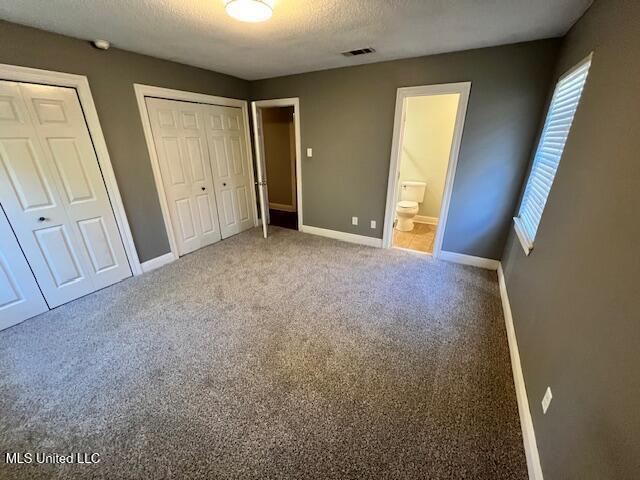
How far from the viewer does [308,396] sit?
154 centimetres

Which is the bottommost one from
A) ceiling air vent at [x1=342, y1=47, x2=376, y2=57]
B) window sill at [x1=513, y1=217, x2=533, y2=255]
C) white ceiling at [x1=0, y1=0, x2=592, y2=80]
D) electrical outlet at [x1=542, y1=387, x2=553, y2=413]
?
electrical outlet at [x1=542, y1=387, x2=553, y2=413]

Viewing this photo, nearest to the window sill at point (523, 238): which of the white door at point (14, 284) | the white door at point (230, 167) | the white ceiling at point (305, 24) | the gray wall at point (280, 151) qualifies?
the white ceiling at point (305, 24)

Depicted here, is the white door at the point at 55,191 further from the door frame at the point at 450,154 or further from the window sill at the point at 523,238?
the window sill at the point at 523,238

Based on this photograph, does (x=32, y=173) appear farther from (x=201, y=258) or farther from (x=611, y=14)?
(x=611, y=14)

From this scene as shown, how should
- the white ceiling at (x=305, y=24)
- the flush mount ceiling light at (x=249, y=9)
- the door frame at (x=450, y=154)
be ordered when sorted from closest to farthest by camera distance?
1. the flush mount ceiling light at (x=249, y=9)
2. the white ceiling at (x=305, y=24)
3. the door frame at (x=450, y=154)

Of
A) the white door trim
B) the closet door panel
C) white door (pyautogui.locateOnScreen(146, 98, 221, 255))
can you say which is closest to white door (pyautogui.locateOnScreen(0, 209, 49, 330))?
the closet door panel

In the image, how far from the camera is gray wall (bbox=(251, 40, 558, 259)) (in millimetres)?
2412

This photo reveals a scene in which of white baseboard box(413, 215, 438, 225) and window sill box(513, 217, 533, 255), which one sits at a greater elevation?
window sill box(513, 217, 533, 255)

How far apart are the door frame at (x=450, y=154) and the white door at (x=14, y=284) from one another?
3.71 m

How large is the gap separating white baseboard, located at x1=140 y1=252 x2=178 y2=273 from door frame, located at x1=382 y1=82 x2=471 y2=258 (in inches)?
112

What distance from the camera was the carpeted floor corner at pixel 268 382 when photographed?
1.24 metres

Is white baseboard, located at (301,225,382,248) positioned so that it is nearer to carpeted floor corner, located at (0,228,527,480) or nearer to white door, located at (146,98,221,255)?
carpeted floor corner, located at (0,228,527,480)

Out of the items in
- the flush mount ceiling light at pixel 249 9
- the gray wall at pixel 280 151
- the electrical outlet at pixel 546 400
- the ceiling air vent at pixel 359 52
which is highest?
the ceiling air vent at pixel 359 52

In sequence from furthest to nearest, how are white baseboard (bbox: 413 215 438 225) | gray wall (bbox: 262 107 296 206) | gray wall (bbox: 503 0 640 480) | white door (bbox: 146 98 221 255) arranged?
gray wall (bbox: 262 107 296 206) < white baseboard (bbox: 413 215 438 225) < white door (bbox: 146 98 221 255) < gray wall (bbox: 503 0 640 480)
